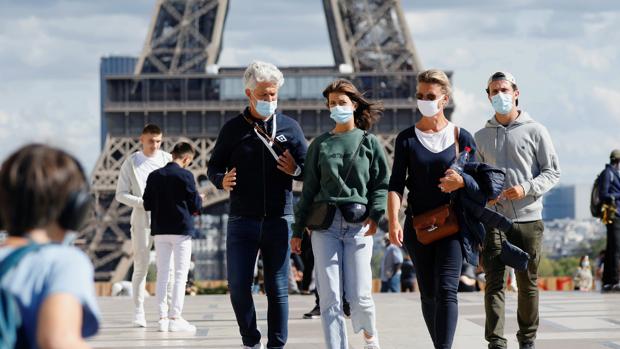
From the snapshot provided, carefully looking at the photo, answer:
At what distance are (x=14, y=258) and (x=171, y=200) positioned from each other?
818 cm

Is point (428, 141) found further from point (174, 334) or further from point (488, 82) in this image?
point (174, 334)

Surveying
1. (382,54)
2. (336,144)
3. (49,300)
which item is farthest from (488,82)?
(382,54)

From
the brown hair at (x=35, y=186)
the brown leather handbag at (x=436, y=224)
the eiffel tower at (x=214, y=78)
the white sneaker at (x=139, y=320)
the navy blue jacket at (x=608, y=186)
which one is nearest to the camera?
the brown hair at (x=35, y=186)

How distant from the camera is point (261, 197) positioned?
8.09m

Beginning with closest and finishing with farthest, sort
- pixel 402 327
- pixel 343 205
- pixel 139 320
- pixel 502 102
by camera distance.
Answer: pixel 343 205 → pixel 502 102 → pixel 402 327 → pixel 139 320

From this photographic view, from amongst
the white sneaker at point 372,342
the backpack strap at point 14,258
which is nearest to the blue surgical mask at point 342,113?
the white sneaker at point 372,342

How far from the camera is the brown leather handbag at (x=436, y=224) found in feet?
25.1

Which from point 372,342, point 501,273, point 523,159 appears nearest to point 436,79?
point 523,159

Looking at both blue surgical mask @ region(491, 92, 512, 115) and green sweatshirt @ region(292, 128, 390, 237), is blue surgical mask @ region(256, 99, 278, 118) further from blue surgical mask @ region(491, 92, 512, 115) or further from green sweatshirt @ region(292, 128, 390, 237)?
blue surgical mask @ region(491, 92, 512, 115)

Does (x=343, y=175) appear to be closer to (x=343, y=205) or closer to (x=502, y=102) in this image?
(x=343, y=205)

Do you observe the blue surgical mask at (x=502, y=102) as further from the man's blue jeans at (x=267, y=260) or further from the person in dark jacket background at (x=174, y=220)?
the person in dark jacket background at (x=174, y=220)

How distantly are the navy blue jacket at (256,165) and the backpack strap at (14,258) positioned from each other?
4.79 m

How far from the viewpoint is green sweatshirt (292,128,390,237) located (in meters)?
7.79

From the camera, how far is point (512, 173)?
27.9 ft
